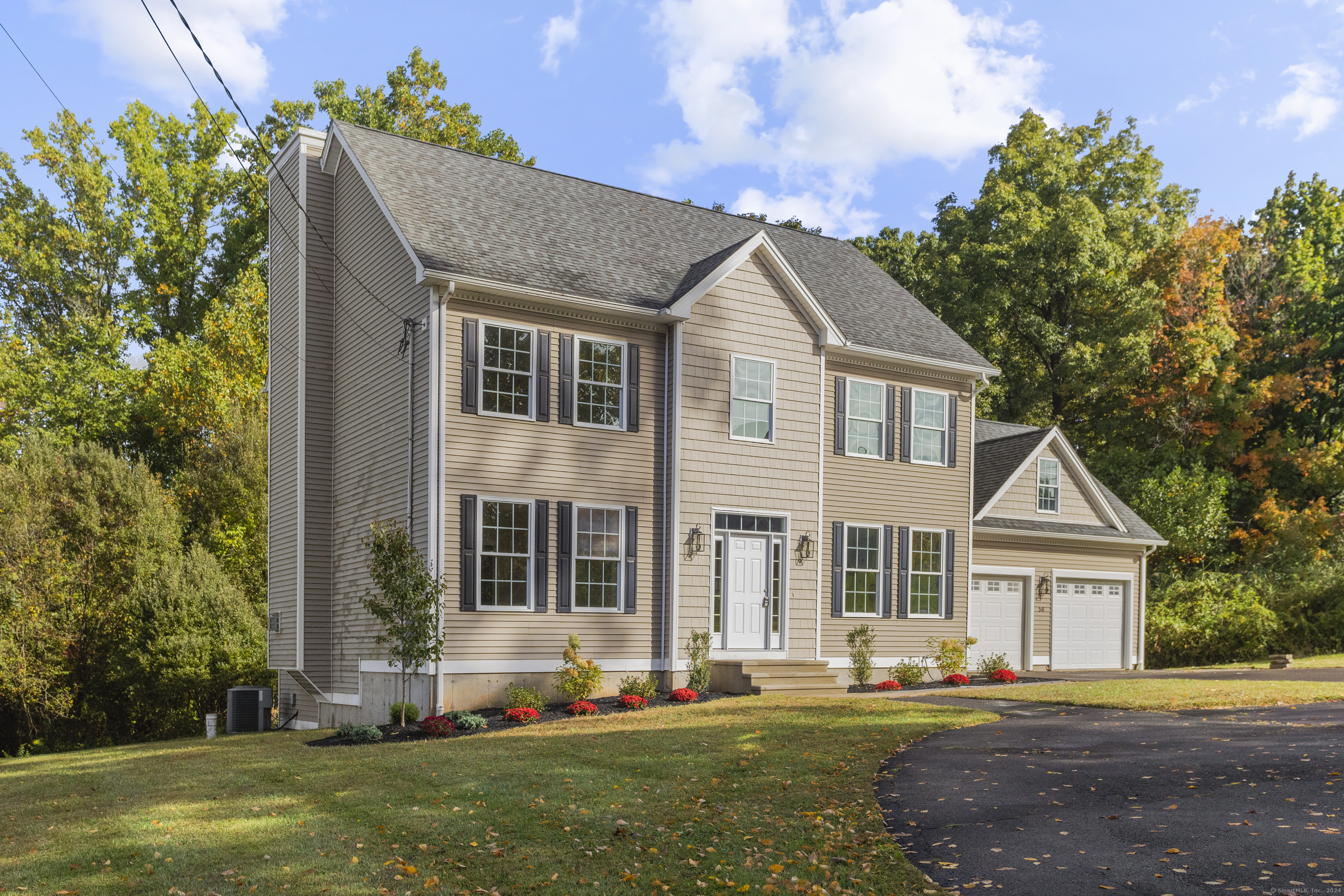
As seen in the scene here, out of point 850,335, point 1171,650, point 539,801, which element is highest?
point 850,335

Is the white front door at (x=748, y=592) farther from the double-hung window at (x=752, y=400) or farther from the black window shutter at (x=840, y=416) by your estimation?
the black window shutter at (x=840, y=416)

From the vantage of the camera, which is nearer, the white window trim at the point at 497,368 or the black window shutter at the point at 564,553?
the white window trim at the point at 497,368

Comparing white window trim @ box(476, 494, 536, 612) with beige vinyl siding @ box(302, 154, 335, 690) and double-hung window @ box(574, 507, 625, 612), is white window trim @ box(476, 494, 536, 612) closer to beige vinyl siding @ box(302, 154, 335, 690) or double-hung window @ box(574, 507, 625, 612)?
double-hung window @ box(574, 507, 625, 612)

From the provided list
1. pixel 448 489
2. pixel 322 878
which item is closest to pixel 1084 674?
pixel 448 489

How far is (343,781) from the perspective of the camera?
10.4 meters

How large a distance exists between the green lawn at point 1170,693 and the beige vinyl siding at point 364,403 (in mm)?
9360

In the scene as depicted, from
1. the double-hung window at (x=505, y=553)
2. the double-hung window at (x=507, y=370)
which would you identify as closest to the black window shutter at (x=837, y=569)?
the double-hung window at (x=505, y=553)

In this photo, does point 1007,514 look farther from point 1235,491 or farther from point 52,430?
point 52,430

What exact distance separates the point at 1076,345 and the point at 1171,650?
10.6m

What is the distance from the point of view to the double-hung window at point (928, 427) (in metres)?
20.7

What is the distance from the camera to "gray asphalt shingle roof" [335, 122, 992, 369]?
55.4ft

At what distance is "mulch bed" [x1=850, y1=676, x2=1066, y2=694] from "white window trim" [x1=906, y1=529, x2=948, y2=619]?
1.25 meters

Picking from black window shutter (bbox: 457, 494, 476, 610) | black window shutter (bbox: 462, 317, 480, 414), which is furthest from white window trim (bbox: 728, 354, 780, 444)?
black window shutter (bbox: 457, 494, 476, 610)

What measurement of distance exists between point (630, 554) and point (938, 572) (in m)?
6.90
